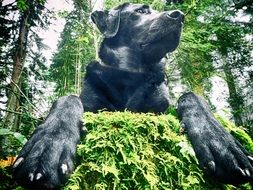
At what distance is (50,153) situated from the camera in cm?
171

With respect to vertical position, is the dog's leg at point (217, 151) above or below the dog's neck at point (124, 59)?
below

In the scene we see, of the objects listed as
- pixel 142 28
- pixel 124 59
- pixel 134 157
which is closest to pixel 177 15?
pixel 142 28

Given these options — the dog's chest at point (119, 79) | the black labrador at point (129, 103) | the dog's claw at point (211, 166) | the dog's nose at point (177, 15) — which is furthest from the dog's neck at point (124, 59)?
the dog's claw at point (211, 166)

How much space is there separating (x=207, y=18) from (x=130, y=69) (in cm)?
635

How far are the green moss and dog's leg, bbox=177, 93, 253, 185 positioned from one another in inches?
2.5

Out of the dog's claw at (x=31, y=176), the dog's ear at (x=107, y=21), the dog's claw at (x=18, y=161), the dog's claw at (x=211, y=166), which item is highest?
the dog's ear at (x=107, y=21)

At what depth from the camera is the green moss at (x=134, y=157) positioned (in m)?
1.69

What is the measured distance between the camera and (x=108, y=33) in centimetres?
410

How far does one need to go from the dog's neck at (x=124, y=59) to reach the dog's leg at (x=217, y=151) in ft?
5.99

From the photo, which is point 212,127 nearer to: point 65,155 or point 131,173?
point 131,173

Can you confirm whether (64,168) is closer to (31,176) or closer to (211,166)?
(31,176)

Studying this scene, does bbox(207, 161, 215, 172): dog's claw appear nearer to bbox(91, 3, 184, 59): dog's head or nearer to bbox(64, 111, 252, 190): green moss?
bbox(64, 111, 252, 190): green moss

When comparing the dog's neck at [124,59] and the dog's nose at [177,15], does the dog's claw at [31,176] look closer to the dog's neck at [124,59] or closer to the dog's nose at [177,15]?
the dog's neck at [124,59]

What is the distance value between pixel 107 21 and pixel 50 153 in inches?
113
